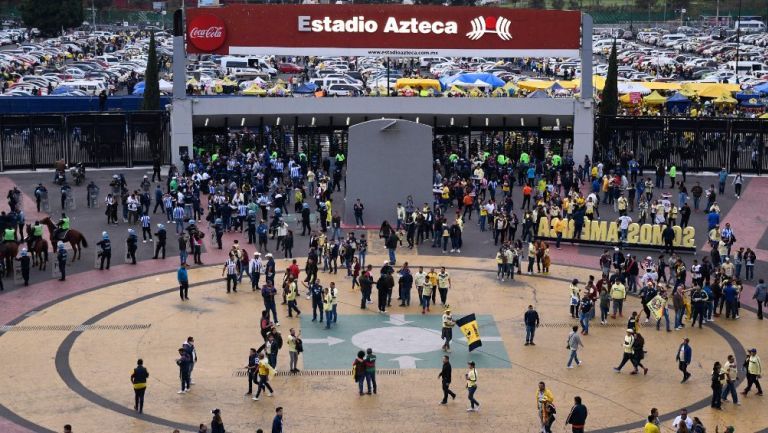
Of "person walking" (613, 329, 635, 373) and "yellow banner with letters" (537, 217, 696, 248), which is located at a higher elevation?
"yellow banner with letters" (537, 217, 696, 248)

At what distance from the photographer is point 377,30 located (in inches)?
2172

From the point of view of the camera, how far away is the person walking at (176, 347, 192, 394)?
93.0ft

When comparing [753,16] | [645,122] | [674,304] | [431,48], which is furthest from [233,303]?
[753,16]

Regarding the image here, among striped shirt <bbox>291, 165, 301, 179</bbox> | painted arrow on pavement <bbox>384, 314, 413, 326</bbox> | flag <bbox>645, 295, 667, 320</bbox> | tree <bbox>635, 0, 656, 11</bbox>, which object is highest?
tree <bbox>635, 0, 656, 11</bbox>

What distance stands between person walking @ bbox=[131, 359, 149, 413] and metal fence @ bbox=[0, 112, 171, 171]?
29.6m

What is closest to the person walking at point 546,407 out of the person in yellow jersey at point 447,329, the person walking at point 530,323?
the person in yellow jersey at point 447,329

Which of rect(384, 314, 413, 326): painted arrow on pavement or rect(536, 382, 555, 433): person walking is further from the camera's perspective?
rect(384, 314, 413, 326): painted arrow on pavement


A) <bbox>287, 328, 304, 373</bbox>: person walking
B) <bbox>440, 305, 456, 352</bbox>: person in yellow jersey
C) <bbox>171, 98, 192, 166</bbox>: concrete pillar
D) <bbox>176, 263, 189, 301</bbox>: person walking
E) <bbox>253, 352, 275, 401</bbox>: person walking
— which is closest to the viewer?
<bbox>253, 352, 275, 401</bbox>: person walking

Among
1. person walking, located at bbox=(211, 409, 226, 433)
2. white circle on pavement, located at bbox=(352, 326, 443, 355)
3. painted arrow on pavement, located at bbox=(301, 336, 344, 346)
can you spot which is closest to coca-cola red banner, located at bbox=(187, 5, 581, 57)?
white circle on pavement, located at bbox=(352, 326, 443, 355)

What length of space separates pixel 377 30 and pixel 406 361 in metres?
26.9

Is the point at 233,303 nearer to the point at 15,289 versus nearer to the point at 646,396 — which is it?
the point at 15,289

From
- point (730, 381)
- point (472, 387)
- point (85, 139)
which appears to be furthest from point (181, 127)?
point (730, 381)

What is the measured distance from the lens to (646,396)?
94.2 ft

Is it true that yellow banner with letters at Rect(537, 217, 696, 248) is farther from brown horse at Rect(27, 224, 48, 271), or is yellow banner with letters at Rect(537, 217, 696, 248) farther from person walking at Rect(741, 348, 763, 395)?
brown horse at Rect(27, 224, 48, 271)
